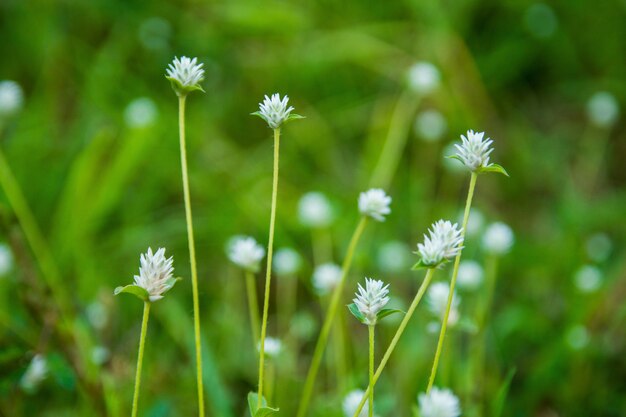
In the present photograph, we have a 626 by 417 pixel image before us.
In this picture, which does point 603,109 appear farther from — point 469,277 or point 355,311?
point 355,311

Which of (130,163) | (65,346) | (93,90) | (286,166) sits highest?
(93,90)

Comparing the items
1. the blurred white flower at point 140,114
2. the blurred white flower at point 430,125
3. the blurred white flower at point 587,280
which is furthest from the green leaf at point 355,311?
the blurred white flower at point 430,125

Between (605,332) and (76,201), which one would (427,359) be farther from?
(76,201)

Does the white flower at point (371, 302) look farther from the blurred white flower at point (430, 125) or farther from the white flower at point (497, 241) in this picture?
the blurred white flower at point (430, 125)

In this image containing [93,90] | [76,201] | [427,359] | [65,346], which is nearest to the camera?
[65,346]

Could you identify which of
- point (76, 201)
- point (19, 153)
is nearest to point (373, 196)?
point (76, 201)

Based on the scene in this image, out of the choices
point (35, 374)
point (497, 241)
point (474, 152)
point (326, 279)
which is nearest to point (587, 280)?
point (497, 241)
